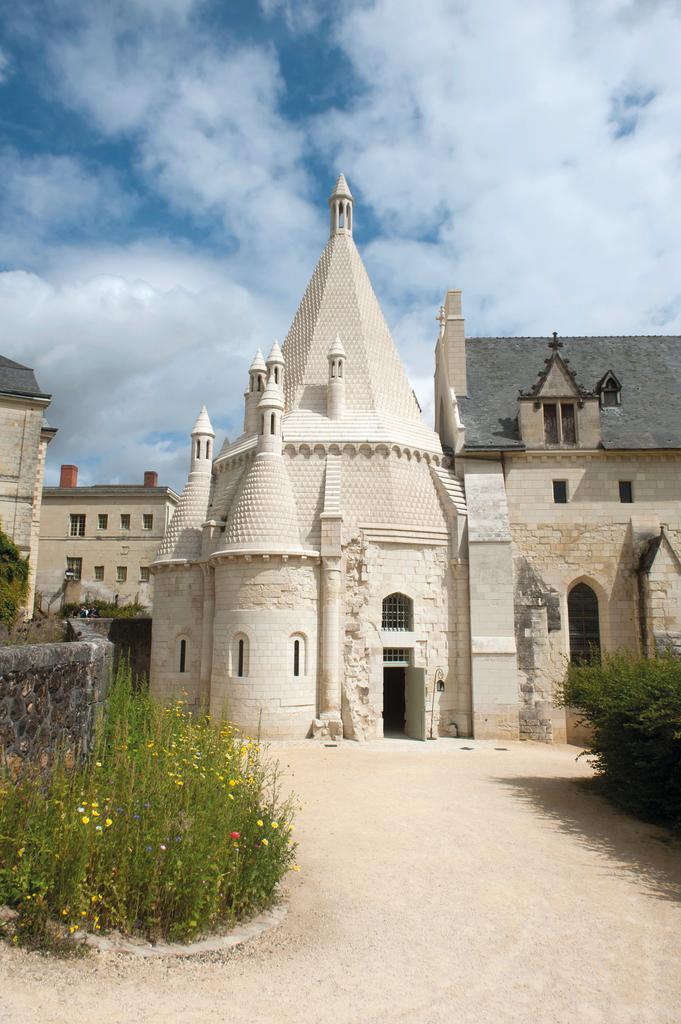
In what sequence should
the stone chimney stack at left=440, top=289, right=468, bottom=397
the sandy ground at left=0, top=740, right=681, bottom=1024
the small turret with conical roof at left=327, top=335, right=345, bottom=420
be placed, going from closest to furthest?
the sandy ground at left=0, top=740, right=681, bottom=1024, the small turret with conical roof at left=327, top=335, right=345, bottom=420, the stone chimney stack at left=440, top=289, right=468, bottom=397

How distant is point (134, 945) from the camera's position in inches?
218

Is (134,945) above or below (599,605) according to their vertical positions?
below

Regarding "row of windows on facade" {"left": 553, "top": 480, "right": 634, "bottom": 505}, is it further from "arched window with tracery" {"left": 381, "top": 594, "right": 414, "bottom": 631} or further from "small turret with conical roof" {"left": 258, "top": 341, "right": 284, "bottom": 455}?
"small turret with conical roof" {"left": 258, "top": 341, "right": 284, "bottom": 455}

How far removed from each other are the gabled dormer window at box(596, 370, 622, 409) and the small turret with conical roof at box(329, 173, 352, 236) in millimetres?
10377

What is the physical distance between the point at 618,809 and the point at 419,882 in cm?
475

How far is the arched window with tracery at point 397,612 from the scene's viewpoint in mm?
20078

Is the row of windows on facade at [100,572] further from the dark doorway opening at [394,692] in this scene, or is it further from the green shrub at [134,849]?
the green shrub at [134,849]

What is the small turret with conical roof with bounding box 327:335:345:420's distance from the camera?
21297 mm

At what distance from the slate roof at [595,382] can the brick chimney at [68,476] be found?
27.8 meters

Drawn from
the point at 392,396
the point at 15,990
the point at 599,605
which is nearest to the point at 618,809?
the point at 15,990

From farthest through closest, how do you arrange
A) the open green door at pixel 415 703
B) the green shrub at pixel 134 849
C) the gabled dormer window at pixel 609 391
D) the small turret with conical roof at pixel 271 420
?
1. the gabled dormer window at pixel 609 391
2. the small turret with conical roof at pixel 271 420
3. the open green door at pixel 415 703
4. the green shrub at pixel 134 849


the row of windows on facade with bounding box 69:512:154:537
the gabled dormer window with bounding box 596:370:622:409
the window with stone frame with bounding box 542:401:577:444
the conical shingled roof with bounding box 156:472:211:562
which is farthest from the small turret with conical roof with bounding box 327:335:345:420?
the row of windows on facade with bounding box 69:512:154:537

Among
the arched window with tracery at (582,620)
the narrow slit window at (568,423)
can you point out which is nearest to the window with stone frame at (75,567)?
the arched window with tracery at (582,620)

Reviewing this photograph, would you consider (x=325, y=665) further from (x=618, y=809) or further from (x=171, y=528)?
(x=618, y=809)
